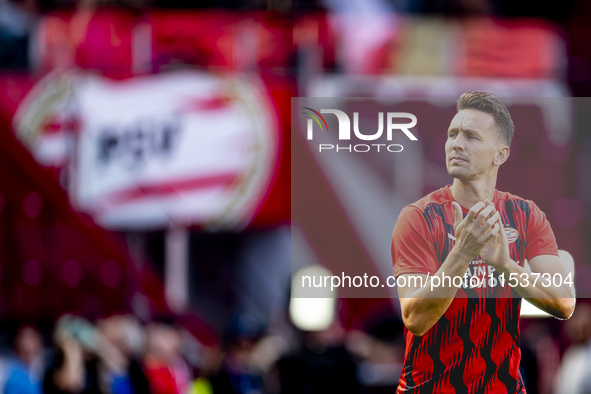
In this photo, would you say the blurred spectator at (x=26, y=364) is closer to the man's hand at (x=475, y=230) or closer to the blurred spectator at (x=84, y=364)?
the blurred spectator at (x=84, y=364)

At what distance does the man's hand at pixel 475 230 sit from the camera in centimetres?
125

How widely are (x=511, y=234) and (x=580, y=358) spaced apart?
3.18 m

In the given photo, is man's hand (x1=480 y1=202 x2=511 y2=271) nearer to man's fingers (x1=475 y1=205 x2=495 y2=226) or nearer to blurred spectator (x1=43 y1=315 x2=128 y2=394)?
man's fingers (x1=475 y1=205 x2=495 y2=226)

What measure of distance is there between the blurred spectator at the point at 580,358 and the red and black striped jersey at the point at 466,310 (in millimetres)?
2856

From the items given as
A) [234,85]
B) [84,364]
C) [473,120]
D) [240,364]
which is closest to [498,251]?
[473,120]

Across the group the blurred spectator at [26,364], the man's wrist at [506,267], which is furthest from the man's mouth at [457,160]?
the blurred spectator at [26,364]

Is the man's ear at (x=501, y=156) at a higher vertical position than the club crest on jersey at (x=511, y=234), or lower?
higher

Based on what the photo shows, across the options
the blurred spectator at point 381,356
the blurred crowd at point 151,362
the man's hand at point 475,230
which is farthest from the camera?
the blurred spectator at point 381,356

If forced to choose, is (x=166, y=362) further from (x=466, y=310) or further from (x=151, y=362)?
(x=466, y=310)

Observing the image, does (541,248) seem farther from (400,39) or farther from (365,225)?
(400,39)

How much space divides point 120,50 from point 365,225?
742 cm

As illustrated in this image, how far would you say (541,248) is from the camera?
52.6 inches

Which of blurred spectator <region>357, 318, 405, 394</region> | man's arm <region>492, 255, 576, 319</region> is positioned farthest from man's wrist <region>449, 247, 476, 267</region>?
blurred spectator <region>357, 318, 405, 394</region>

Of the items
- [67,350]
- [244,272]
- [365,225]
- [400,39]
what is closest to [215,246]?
[244,272]
